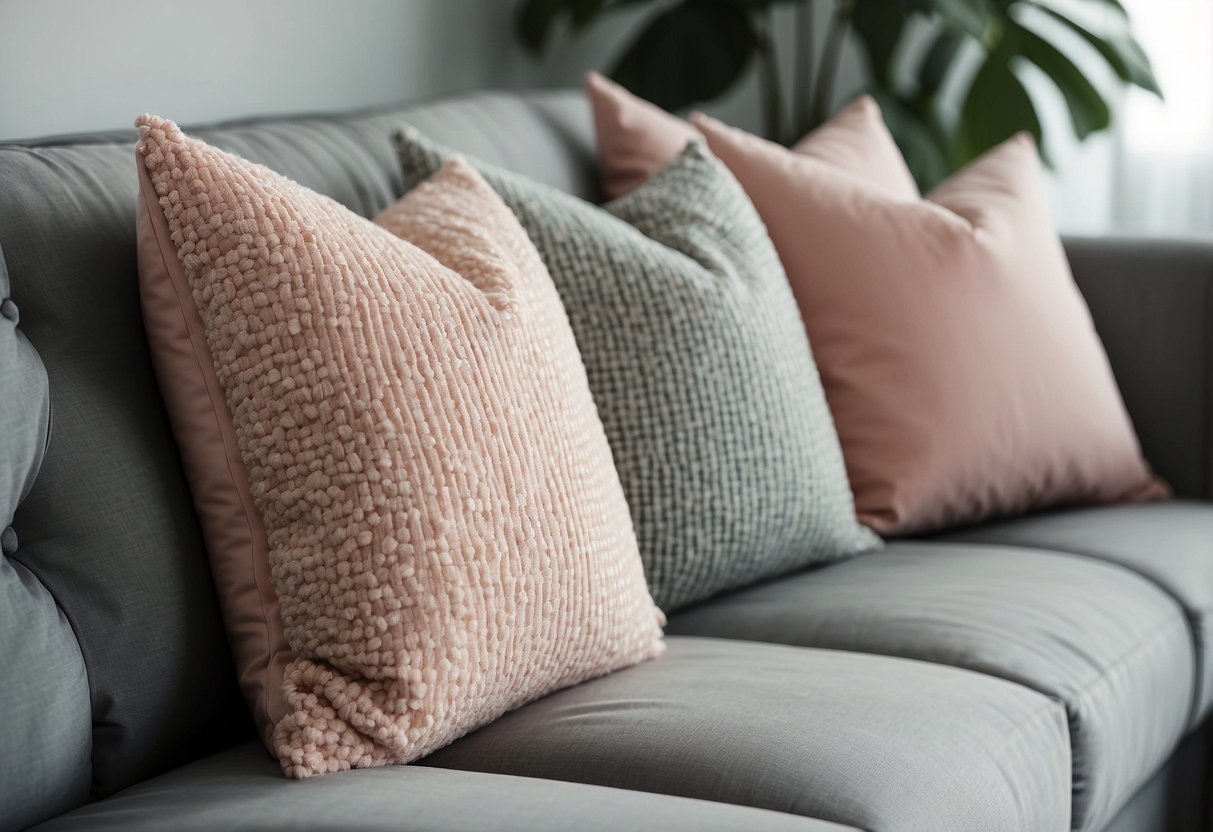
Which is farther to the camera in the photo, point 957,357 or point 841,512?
point 957,357

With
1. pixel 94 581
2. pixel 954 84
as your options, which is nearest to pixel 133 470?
pixel 94 581

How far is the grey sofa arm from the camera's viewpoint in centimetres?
174

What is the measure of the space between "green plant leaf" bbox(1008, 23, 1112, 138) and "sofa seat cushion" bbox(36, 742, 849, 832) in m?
1.59

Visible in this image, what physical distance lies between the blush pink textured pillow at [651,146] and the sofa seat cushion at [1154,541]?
1.36ft

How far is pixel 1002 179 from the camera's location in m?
1.74

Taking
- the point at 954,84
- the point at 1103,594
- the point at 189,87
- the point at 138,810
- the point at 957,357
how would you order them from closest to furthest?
the point at 138,810
the point at 1103,594
the point at 957,357
the point at 189,87
the point at 954,84

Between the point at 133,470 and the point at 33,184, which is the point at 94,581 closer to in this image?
the point at 133,470

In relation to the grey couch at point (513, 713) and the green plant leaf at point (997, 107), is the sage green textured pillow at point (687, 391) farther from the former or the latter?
the green plant leaf at point (997, 107)

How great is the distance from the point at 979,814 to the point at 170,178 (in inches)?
27.4

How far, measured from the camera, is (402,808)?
2.68 ft

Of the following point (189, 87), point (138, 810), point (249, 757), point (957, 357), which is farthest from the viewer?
point (189, 87)

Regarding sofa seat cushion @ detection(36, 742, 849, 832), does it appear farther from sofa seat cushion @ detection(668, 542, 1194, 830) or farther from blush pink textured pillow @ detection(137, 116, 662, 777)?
sofa seat cushion @ detection(668, 542, 1194, 830)

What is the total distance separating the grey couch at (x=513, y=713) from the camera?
0.87 meters

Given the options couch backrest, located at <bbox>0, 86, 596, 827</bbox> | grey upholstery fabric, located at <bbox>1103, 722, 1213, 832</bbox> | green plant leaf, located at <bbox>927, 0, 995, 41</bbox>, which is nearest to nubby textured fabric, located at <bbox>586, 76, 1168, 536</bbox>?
grey upholstery fabric, located at <bbox>1103, 722, 1213, 832</bbox>
